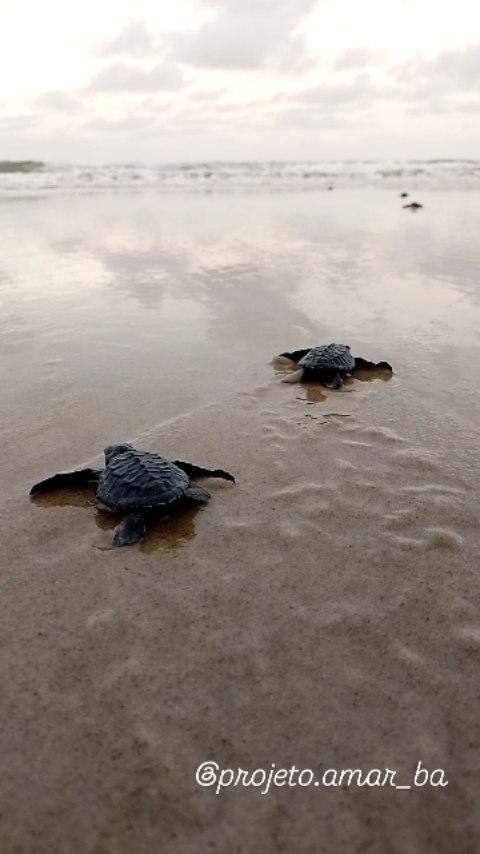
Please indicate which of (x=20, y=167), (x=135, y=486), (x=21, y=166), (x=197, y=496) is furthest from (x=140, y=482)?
(x=21, y=166)

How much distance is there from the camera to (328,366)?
560 cm

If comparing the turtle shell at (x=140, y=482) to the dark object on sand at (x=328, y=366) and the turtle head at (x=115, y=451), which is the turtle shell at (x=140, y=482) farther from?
the dark object on sand at (x=328, y=366)

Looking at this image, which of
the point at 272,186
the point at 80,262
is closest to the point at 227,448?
the point at 80,262

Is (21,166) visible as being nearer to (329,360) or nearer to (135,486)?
(329,360)

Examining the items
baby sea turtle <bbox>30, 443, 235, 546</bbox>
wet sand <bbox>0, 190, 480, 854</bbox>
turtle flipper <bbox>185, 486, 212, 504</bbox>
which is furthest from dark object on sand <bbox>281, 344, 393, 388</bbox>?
turtle flipper <bbox>185, 486, 212, 504</bbox>

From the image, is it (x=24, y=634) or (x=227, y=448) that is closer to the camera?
(x=24, y=634)

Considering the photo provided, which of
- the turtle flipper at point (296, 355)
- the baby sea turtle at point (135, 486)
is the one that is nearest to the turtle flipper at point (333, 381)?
the turtle flipper at point (296, 355)

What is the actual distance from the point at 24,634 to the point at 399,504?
7.33 ft

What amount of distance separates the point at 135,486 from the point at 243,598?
988 millimetres

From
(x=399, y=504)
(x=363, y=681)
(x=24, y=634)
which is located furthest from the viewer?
(x=399, y=504)

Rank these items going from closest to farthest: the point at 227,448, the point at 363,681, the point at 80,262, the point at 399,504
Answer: the point at 363,681 < the point at 399,504 < the point at 227,448 < the point at 80,262

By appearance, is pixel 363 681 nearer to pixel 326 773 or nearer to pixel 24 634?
pixel 326 773

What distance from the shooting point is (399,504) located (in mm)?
3670

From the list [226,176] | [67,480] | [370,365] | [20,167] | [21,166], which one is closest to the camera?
[67,480]
